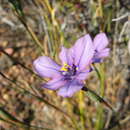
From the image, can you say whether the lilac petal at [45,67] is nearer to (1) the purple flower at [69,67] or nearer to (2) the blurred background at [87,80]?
(1) the purple flower at [69,67]

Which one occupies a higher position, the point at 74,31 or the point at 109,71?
the point at 74,31

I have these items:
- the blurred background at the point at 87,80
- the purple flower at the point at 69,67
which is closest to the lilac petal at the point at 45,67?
the purple flower at the point at 69,67

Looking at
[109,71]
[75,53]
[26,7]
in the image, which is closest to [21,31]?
[26,7]

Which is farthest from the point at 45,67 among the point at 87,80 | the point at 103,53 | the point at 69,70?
the point at 87,80

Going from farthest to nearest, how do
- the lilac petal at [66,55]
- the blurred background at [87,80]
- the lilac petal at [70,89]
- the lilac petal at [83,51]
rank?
the blurred background at [87,80]
the lilac petal at [66,55]
the lilac petal at [83,51]
the lilac petal at [70,89]

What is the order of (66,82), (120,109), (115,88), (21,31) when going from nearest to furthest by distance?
(66,82), (120,109), (115,88), (21,31)

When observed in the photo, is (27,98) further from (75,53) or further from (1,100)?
(75,53)
